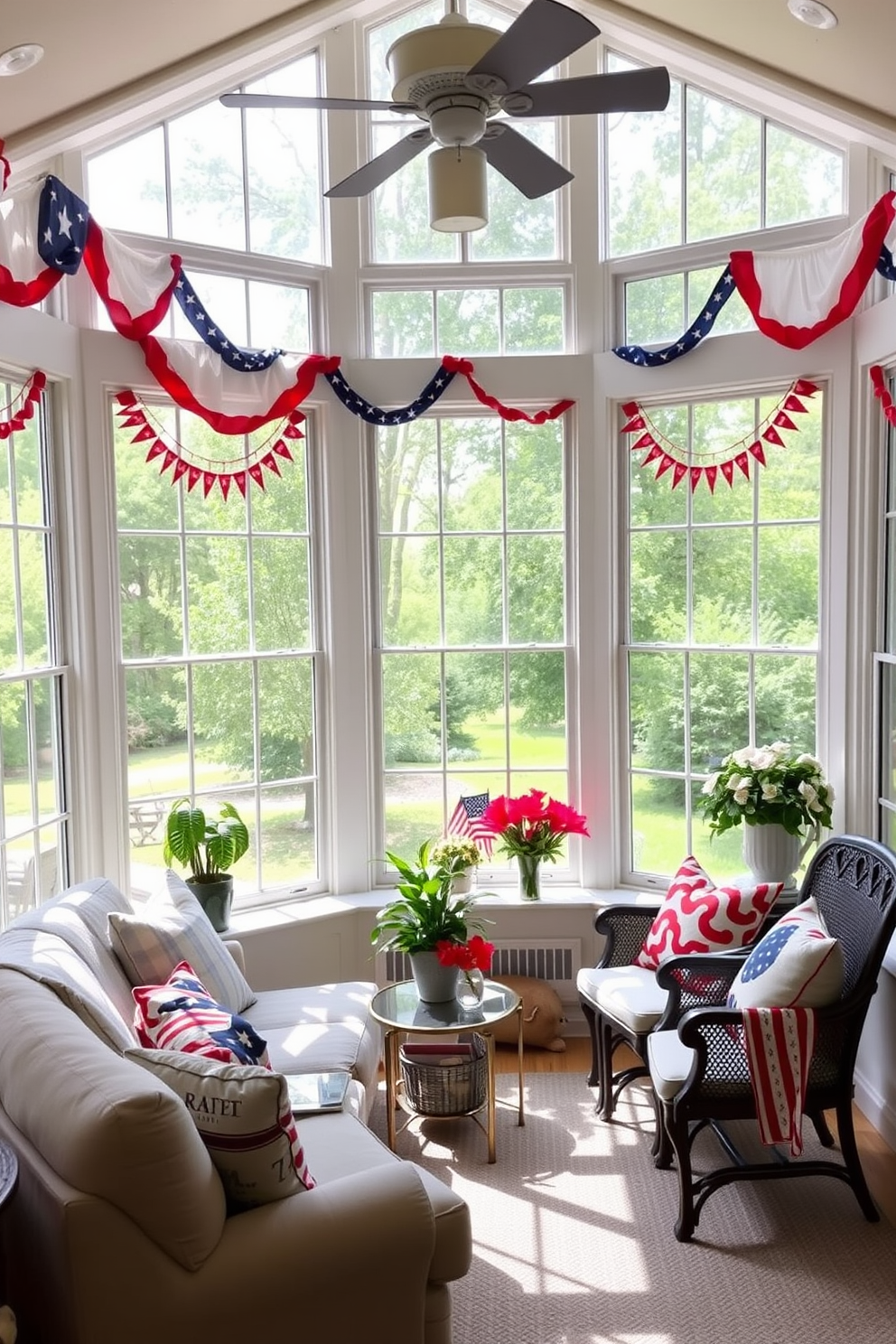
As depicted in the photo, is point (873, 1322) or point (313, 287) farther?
point (313, 287)

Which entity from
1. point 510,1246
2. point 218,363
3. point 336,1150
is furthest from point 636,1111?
point 218,363

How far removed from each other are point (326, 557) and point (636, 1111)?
2.43m

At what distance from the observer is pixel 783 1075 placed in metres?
3.25

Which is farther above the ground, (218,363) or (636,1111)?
(218,363)

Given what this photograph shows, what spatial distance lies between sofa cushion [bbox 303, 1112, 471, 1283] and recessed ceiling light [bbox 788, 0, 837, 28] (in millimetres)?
3320

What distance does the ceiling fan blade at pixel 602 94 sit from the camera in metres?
2.46

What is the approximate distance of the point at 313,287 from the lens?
187 inches

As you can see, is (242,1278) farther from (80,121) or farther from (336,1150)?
(80,121)

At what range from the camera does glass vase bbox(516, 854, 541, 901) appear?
4711 mm

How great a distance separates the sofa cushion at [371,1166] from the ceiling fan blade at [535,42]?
2371mm

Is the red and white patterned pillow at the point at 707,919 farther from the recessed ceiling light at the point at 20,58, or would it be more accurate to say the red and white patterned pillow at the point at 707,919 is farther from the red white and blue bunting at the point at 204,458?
the recessed ceiling light at the point at 20,58

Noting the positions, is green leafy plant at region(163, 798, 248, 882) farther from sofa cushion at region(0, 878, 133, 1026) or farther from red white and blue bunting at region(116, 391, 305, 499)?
red white and blue bunting at region(116, 391, 305, 499)

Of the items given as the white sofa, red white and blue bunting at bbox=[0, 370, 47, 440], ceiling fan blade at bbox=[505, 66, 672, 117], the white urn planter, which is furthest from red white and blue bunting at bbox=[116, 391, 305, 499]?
the white urn planter

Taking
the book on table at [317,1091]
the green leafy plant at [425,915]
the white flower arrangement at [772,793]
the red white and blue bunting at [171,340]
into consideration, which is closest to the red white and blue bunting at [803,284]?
the red white and blue bunting at [171,340]
